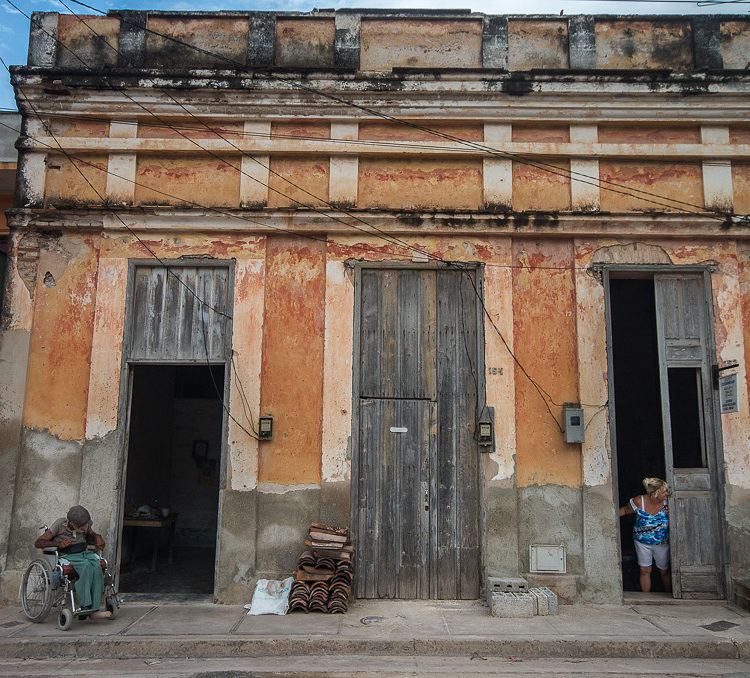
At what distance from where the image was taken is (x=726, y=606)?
25.8ft

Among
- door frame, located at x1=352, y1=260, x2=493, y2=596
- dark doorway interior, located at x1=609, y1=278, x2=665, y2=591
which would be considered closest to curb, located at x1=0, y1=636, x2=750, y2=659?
door frame, located at x1=352, y1=260, x2=493, y2=596

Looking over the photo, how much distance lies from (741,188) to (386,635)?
273 inches

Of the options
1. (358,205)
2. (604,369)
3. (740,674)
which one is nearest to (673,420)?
(604,369)

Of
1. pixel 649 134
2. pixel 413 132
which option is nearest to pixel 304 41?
pixel 413 132

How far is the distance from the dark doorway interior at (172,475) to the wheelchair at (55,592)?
81.8 inches

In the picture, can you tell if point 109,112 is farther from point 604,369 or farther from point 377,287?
point 604,369

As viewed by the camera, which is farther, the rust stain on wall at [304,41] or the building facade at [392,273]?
the rust stain on wall at [304,41]

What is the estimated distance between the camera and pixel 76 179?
8734 millimetres

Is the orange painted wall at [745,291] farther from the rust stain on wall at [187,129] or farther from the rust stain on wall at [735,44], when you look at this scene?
the rust stain on wall at [187,129]

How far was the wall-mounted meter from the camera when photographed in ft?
26.3

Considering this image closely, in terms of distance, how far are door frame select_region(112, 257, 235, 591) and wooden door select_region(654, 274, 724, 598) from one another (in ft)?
17.5

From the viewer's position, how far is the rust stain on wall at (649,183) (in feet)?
28.3

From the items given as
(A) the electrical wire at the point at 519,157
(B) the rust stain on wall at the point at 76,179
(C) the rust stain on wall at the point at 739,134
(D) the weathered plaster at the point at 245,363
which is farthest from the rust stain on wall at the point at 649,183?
(B) the rust stain on wall at the point at 76,179

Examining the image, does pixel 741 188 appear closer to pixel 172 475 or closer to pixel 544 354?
pixel 544 354
